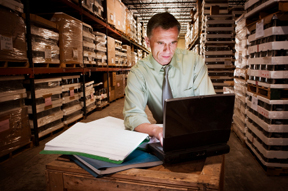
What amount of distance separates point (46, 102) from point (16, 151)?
98 centimetres

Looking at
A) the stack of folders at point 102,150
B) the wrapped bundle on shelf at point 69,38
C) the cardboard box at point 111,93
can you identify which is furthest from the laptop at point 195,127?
the cardboard box at point 111,93

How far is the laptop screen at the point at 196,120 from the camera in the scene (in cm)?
85

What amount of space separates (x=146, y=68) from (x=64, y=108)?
3279mm

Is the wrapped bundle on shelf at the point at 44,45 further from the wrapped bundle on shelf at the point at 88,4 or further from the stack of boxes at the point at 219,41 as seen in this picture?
the stack of boxes at the point at 219,41

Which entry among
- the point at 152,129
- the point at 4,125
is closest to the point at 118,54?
the point at 4,125

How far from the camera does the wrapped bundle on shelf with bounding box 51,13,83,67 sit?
4191mm

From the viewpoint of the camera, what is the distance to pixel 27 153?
3293 mm

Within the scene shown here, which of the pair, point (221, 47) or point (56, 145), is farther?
point (221, 47)

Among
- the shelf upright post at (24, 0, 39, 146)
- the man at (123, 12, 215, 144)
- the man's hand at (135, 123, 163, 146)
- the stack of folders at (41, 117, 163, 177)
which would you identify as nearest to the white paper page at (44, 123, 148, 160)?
the stack of folders at (41, 117, 163, 177)

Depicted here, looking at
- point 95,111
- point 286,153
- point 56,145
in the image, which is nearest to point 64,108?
point 95,111

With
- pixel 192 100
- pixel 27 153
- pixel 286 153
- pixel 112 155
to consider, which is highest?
pixel 192 100

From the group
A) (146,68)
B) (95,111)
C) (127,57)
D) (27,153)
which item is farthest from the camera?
(127,57)

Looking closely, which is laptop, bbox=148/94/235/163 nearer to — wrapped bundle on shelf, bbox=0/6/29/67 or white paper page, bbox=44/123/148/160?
white paper page, bbox=44/123/148/160

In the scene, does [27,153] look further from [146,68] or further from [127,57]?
[127,57]
